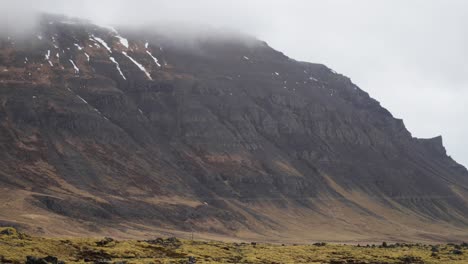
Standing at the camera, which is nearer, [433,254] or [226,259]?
[226,259]

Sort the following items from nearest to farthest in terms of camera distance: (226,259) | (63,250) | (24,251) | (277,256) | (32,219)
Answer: (24,251)
(63,250)
(226,259)
(277,256)
(32,219)

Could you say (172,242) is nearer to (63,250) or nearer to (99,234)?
(63,250)

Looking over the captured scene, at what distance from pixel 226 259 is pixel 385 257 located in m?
27.0

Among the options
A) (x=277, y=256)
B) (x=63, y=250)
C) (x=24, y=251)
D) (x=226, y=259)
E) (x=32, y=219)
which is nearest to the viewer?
(x=24, y=251)

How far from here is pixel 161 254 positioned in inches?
3226

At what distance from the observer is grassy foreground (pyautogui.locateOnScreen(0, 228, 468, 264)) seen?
69.6 metres

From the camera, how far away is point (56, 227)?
18575cm

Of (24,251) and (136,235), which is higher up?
(136,235)

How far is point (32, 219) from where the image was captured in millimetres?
185250

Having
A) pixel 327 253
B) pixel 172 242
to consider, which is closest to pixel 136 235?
pixel 172 242

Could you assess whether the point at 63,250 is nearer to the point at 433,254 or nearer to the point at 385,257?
the point at 385,257

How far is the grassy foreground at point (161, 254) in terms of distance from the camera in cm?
6962

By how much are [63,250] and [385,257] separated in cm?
4711

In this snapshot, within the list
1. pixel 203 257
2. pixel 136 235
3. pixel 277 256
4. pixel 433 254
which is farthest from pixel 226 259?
pixel 136 235
